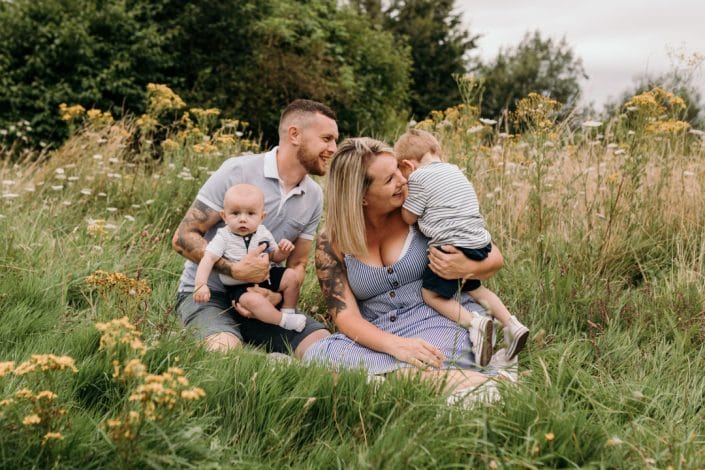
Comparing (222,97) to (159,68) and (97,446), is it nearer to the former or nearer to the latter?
(159,68)

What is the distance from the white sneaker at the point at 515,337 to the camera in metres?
3.32

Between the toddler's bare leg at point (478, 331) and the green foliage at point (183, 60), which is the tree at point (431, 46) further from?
the toddler's bare leg at point (478, 331)

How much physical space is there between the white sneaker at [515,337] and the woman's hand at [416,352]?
0.35 meters

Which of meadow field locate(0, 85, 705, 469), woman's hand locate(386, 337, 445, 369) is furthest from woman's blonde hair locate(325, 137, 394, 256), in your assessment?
meadow field locate(0, 85, 705, 469)

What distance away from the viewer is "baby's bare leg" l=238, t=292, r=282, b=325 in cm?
379

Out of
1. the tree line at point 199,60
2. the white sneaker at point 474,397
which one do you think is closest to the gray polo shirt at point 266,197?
the white sneaker at point 474,397

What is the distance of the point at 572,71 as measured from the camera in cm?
3394

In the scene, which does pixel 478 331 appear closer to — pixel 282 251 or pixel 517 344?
pixel 517 344

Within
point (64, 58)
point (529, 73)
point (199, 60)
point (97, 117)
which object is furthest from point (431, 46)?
point (97, 117)

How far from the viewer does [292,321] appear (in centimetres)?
387

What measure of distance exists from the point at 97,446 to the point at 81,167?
487 centimetres

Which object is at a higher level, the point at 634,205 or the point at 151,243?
the point at 634,205

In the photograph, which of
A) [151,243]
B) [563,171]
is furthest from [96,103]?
[563,171]

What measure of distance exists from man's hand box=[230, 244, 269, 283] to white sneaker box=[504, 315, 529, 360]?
50.1 inches
